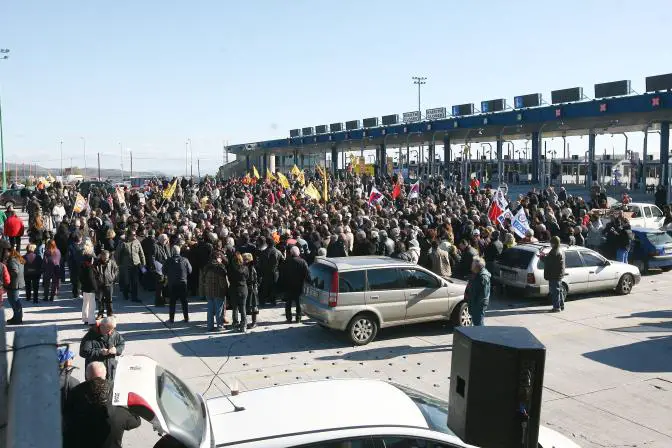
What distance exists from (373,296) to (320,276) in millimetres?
1069

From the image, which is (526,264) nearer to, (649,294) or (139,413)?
(649,294)

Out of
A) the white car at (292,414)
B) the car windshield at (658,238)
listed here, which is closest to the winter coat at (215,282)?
the white car at (292,414)

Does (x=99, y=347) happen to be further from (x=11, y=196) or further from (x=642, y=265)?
(x=11, y=196)

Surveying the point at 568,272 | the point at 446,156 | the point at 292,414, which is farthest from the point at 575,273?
the point at 446,156

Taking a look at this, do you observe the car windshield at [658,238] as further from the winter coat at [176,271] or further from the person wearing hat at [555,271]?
the winter coat at [176,271]

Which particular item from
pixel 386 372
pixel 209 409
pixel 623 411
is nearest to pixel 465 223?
pixel 386 372

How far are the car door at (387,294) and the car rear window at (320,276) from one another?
74 cm

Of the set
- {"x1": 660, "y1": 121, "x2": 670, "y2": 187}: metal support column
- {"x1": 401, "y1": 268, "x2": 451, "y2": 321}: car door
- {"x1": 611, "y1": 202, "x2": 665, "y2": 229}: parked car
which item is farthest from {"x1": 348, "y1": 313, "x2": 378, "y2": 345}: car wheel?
{"x1": 660, "y1": 121, "x2": 670, "y2": 187}: metal support column

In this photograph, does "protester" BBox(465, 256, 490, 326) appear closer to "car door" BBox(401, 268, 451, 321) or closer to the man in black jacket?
"car door" BBox(401, 268, 451, 321)

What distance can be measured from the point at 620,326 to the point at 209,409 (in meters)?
10.1

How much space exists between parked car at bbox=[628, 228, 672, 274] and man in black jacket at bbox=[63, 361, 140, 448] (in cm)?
1756

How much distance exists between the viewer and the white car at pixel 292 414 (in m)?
4.61

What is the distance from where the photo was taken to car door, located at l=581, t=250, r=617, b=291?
15.4m

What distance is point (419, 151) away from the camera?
70312mm
